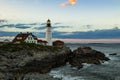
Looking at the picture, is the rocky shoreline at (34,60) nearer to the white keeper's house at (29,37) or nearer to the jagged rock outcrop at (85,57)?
the jagged rock outcrop at (85,57)

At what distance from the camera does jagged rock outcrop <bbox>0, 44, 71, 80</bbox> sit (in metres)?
54.4

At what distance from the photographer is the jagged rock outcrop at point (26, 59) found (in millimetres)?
54353

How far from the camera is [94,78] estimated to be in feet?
163

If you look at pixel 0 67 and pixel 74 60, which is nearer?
pixel 0 67

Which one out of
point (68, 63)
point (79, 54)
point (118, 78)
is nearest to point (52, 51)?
point (68, 63)

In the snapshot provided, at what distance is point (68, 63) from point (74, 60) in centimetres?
196

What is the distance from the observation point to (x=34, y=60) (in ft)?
197

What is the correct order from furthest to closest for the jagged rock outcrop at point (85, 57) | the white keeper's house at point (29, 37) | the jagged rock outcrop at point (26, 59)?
the white keeper's house at point (29, 37) → the jagged rock outcrop at point (85, 57) → the jagged rock outcrop at point (26, 59)

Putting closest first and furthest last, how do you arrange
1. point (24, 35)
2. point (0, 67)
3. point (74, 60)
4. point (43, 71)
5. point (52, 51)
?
point (0, 67), point (43, 71), point (52, 51), point (74, 60), point (24, 35)

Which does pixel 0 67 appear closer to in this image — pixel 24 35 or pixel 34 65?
pixel 34 65

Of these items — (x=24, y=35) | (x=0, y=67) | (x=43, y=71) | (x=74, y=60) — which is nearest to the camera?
(x=0, y=67)

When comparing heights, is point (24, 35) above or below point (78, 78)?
above

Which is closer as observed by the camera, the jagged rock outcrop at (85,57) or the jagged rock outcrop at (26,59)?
the jagged rock outcrop at (26,59)

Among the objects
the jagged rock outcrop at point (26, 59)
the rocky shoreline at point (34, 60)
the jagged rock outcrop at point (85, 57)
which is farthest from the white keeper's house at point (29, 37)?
the jagged rock outcrop at point (26, 59)
